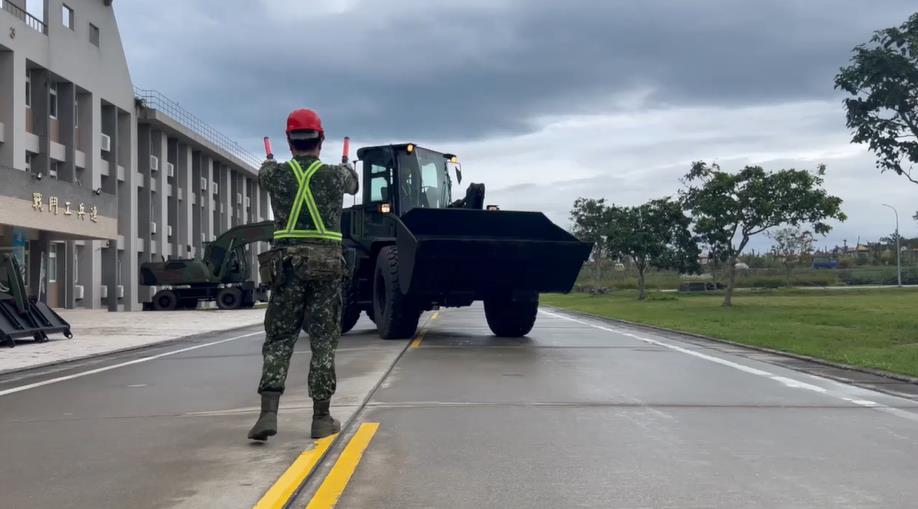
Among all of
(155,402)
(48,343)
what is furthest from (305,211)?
(48,343)

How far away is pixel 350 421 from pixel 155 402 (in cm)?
251

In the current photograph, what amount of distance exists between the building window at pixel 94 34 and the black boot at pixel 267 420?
128ft

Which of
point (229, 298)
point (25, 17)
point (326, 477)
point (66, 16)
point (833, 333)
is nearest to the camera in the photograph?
point (326, 477)

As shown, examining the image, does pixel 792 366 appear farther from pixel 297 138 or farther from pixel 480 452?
pixel 297 138

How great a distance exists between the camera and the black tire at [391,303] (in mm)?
15070

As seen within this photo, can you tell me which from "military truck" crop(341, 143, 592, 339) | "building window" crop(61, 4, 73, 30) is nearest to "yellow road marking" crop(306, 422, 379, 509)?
"military truck" crop(341, 143, 592, 339)

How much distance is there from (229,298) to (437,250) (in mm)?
28603

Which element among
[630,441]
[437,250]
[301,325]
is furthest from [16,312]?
[630,441]

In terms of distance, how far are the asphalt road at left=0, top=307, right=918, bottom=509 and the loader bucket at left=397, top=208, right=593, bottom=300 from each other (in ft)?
9.83

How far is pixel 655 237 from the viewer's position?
175ft

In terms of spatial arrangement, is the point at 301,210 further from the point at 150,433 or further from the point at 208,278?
the point at 208,278

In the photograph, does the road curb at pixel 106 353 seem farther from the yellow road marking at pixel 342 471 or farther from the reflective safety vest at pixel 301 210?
the reflective safety vest at pixel 301 210

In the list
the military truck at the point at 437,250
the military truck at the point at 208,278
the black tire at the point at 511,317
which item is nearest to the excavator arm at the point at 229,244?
the military truck at the point at 208,278

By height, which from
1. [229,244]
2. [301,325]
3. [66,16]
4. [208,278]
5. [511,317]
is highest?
[66,16]
